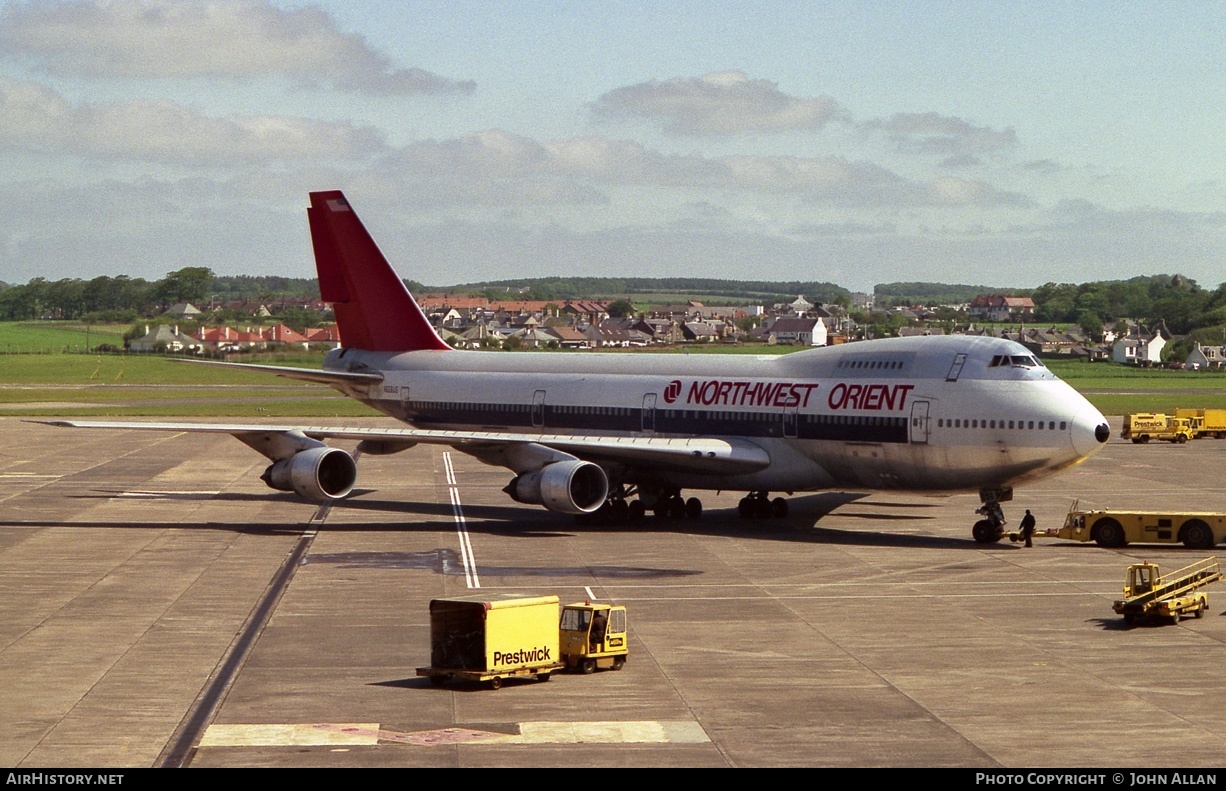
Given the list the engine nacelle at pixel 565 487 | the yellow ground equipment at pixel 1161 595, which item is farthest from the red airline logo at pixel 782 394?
the yellow ground equipment at pixel 1161 595

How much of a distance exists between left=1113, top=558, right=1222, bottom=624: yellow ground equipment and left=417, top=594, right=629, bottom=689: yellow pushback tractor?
1135 cm

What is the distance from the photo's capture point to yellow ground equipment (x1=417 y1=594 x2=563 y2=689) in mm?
24844

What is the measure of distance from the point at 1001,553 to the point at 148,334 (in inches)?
6826

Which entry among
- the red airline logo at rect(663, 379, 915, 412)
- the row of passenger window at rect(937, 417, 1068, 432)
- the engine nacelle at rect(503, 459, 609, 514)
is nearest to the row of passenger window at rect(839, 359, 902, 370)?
the red airline logo at rect(663, 379, 915, 412)

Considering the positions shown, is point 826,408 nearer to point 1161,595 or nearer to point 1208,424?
point 1161,595

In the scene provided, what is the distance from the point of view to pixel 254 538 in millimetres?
44406

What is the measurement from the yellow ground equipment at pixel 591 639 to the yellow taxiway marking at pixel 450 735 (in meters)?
3.75

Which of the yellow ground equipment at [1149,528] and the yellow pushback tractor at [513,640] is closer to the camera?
the yellow pushback tractor at [513,640]

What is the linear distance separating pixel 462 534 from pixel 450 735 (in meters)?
24.0

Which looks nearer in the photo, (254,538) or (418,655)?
(418,655)

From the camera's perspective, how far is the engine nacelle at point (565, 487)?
43.7 m

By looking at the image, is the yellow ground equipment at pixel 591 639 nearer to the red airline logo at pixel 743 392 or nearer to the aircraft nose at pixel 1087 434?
the aircraft nose at pixel 1087 434
